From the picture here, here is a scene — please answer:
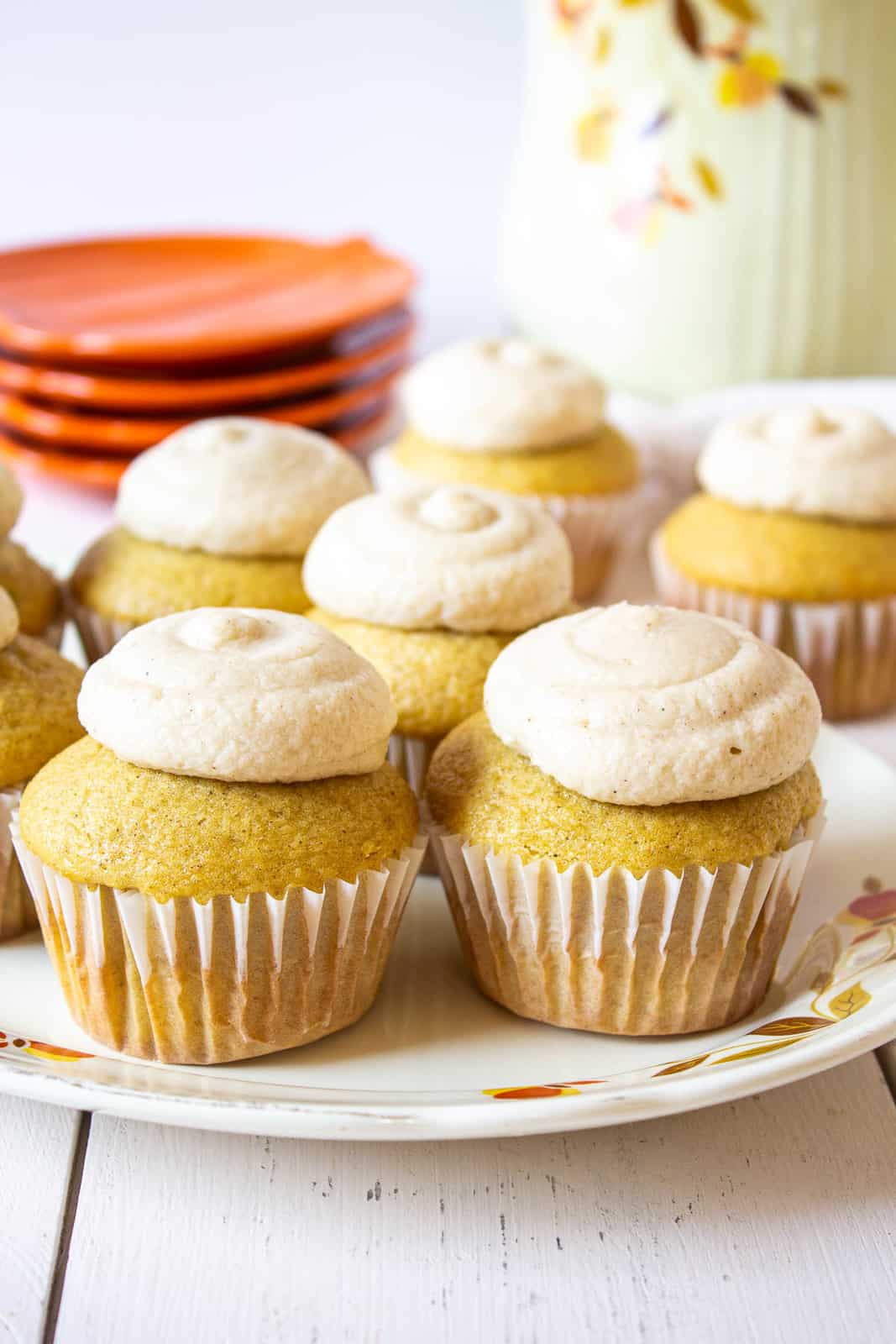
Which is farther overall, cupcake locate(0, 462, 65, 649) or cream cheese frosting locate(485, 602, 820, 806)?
cupcake locate(0, 462, 65, 649)

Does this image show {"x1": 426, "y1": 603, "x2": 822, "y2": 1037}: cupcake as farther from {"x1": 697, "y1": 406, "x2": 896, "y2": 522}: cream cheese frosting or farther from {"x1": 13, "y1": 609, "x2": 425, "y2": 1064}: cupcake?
{"x1": 697, "y1": 406, "x2": 896, "y2": 522}: cream cheese frosting

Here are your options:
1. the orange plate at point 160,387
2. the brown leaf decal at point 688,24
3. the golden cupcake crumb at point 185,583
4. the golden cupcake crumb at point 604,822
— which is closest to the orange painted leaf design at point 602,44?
the brown leaf decal at point 688,24

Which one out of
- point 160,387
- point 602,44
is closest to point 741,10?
point 602,44

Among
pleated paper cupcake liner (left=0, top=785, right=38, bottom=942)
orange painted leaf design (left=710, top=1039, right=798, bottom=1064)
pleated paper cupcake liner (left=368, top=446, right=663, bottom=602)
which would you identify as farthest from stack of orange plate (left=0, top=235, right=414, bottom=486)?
orange painted leaf design (left=710, top=1039, right=798, bottom=1064)

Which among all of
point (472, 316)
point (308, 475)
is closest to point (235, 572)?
point (308, 475)

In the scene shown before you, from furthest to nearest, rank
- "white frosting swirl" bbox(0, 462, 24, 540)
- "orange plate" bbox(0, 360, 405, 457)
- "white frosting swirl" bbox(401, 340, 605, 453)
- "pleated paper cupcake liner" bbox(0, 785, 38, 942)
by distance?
1. "orange plate" bbox(0, 360, 405, 457)
2. "white frosting swirl" bbox(401, 340, 605, 453)
3. "white frosting swirl" bbox(0, 462, 24, 540)
4. "pleated paper cupcake liner" bbox(0, 785, 38, 942)

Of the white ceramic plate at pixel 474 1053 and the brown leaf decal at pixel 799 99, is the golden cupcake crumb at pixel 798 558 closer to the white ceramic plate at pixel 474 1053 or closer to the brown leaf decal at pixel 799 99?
the white ceramic plate at pixel 474 1053

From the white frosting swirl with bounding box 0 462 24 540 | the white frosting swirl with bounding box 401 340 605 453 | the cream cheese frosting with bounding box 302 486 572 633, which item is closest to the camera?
the cream cheese frosting with bounding box 302 486 572 633
